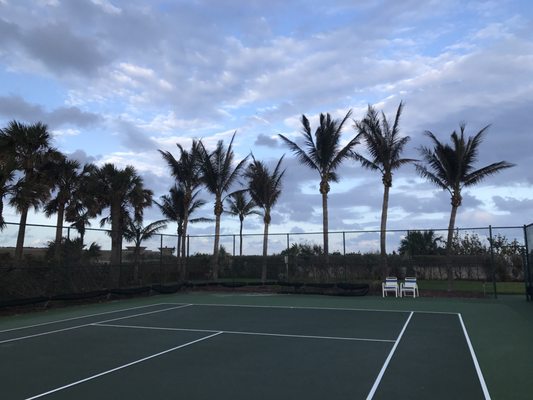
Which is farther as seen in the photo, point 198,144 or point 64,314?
point 198,144

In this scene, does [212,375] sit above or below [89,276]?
below

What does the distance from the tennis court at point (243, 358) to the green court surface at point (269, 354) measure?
0.02m

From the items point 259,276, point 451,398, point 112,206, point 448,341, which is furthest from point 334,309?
point 112,206

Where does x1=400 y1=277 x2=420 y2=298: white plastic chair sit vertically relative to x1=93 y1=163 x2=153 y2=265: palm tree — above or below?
below

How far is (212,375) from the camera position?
6.12m

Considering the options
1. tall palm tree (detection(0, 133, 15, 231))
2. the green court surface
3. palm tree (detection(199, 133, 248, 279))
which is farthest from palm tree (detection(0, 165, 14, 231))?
palm tree (detection(199, 133, 248, 279))

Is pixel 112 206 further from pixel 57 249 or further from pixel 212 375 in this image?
pixel 212 375

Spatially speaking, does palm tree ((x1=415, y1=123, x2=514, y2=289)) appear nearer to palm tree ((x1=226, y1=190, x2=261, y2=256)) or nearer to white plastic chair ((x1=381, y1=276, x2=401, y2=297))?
white plastic chair ((x1=381, y1=276, x2=401, y2=297))

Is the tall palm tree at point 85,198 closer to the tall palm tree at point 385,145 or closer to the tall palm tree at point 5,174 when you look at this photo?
the tall palm tree at point 5,174

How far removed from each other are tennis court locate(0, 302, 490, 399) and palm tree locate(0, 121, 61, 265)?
5.40 metres

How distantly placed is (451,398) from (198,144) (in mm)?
22199

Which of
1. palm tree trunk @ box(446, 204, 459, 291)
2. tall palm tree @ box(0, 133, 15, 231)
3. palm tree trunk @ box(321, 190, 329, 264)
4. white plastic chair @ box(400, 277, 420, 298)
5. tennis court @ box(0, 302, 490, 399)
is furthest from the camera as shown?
palm tree trunk @ box(321, 190, 329, 264)

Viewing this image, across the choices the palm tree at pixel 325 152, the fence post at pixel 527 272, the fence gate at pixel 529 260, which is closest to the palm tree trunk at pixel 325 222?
the palm tree at pixel 325 152

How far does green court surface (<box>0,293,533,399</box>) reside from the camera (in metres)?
5.44
